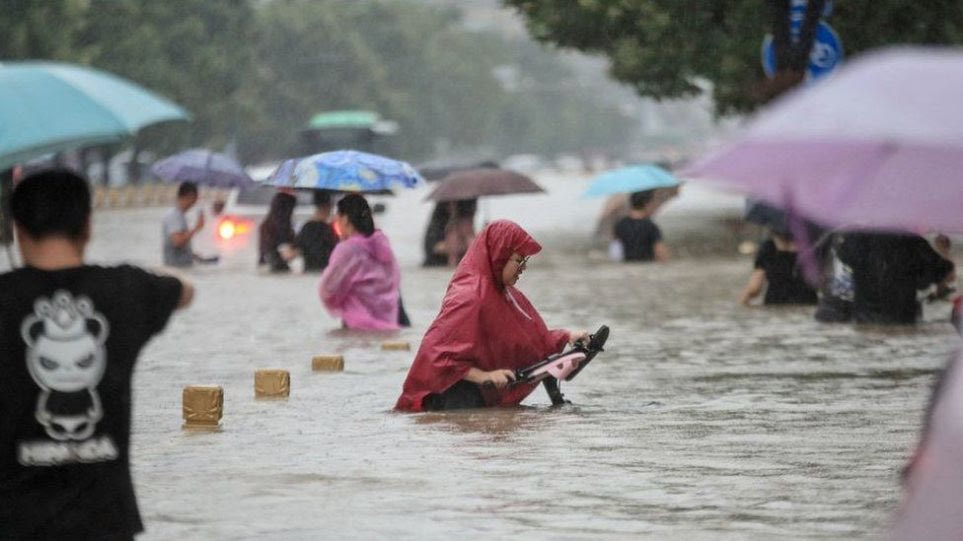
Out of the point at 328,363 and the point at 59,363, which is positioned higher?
the point at 59,363

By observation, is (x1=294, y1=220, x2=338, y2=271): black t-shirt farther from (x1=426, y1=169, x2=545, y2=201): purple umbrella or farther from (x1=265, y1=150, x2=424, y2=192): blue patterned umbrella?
(x1=265, y1=150, x2=424, y2=192): blue patterned umbrella

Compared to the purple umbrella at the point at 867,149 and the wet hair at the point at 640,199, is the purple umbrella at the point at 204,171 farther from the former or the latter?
the purple umbrella at the point at 867,149

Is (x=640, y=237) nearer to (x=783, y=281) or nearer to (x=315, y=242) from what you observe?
(x=315, y=242)

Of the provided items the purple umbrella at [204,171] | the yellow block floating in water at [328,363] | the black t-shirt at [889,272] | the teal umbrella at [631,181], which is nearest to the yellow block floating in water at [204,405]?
the yellow block floating in water at [328,363]

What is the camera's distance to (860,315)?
1989 centimetres

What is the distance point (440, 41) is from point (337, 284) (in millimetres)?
132521

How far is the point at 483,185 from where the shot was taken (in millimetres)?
27688

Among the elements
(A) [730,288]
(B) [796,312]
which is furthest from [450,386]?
(A) [730,288]

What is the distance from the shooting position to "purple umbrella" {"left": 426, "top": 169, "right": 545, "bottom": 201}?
27.5m

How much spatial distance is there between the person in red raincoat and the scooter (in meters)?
0.05

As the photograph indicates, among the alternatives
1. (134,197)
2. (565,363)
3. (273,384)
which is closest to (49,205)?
(565,363)

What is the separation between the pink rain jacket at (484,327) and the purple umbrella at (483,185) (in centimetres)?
1438

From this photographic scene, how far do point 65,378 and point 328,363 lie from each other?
32.8 feet

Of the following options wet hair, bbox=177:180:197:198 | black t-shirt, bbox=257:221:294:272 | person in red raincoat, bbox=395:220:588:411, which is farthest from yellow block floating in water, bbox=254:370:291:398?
black t-shirt, bbox=257:221:294:272
